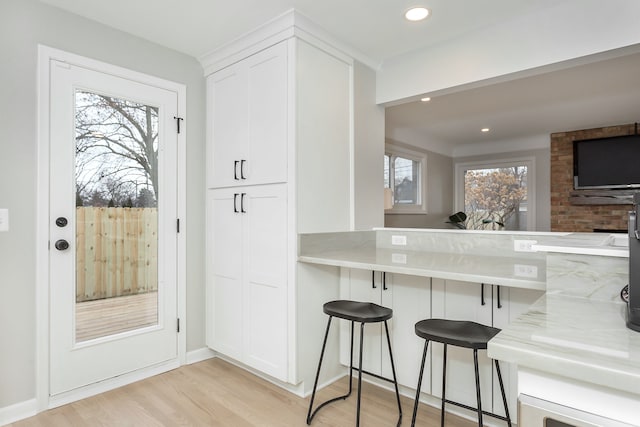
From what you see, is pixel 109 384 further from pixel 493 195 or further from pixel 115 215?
pixel 493 195

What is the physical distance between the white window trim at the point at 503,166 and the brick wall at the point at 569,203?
38 cm

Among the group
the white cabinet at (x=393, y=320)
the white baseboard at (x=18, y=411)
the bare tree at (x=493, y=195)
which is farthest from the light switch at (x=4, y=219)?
the bare tree at (x=493, y=195)

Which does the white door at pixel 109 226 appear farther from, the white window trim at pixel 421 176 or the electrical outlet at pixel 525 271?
the white window trim at pixel 421 176

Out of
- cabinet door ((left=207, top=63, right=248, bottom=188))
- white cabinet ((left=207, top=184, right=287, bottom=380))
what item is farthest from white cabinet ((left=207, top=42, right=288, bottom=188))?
white cabinet ((left=207, top=184, right=287, bottom=380))

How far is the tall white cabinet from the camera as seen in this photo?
7.63ft

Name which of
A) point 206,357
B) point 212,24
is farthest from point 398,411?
point 212,24

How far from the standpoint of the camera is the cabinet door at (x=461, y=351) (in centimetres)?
203

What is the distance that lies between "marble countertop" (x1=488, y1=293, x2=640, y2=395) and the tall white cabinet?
1.48 meters

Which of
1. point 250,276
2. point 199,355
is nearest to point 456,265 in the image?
point 250,276

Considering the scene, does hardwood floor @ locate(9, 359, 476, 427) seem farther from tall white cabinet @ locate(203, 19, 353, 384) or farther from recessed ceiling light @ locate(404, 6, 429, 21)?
recessed ceiling light @ locate(404, 6, 429, 21)

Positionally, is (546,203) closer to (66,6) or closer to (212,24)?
→ (212,24)

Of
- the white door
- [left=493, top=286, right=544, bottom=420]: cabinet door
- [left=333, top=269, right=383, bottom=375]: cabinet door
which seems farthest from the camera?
[left=333, top=269, right=383, bottom=375]: cabinet door

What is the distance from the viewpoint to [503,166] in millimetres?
6277

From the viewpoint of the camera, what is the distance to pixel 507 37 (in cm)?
229
